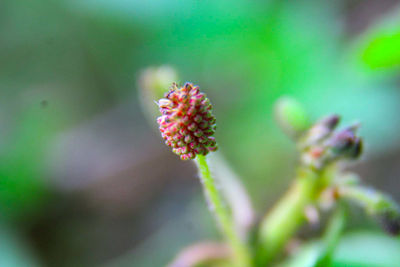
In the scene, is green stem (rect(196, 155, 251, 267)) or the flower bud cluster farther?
the flower bud cluster

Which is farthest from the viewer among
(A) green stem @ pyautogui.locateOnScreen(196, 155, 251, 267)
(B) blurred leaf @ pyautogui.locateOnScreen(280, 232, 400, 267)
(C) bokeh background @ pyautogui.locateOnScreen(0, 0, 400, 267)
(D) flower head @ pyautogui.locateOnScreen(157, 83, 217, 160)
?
(C) bokeh background @ pyautogui.locateOnScreen(0, 0, 400, 267)

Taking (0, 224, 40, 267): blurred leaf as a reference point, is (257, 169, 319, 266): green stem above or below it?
below

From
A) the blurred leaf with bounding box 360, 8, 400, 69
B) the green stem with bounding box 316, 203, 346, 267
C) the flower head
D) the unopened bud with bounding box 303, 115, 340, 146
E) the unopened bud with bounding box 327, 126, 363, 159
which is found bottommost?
the green stem with bounding box 316, 203, 346, 267

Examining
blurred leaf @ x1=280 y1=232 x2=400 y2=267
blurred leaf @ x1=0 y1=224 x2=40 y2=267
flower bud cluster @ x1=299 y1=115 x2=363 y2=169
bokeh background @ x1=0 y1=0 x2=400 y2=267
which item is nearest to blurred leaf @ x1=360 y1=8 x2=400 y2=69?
bokeh background @ x1=0 y1=0 x2=400 y2=267

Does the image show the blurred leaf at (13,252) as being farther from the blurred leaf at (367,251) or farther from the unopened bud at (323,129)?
the unopened bud at (323,129)

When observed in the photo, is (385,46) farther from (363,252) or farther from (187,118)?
(187,118)

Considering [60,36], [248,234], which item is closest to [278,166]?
[248,234]

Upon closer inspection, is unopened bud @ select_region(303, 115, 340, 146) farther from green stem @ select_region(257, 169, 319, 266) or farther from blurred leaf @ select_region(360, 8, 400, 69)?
blurred leaf @ select_region(360, 8, 400, 69)

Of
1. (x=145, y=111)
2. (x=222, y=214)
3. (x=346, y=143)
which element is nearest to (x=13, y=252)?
(x=145, y=111)
